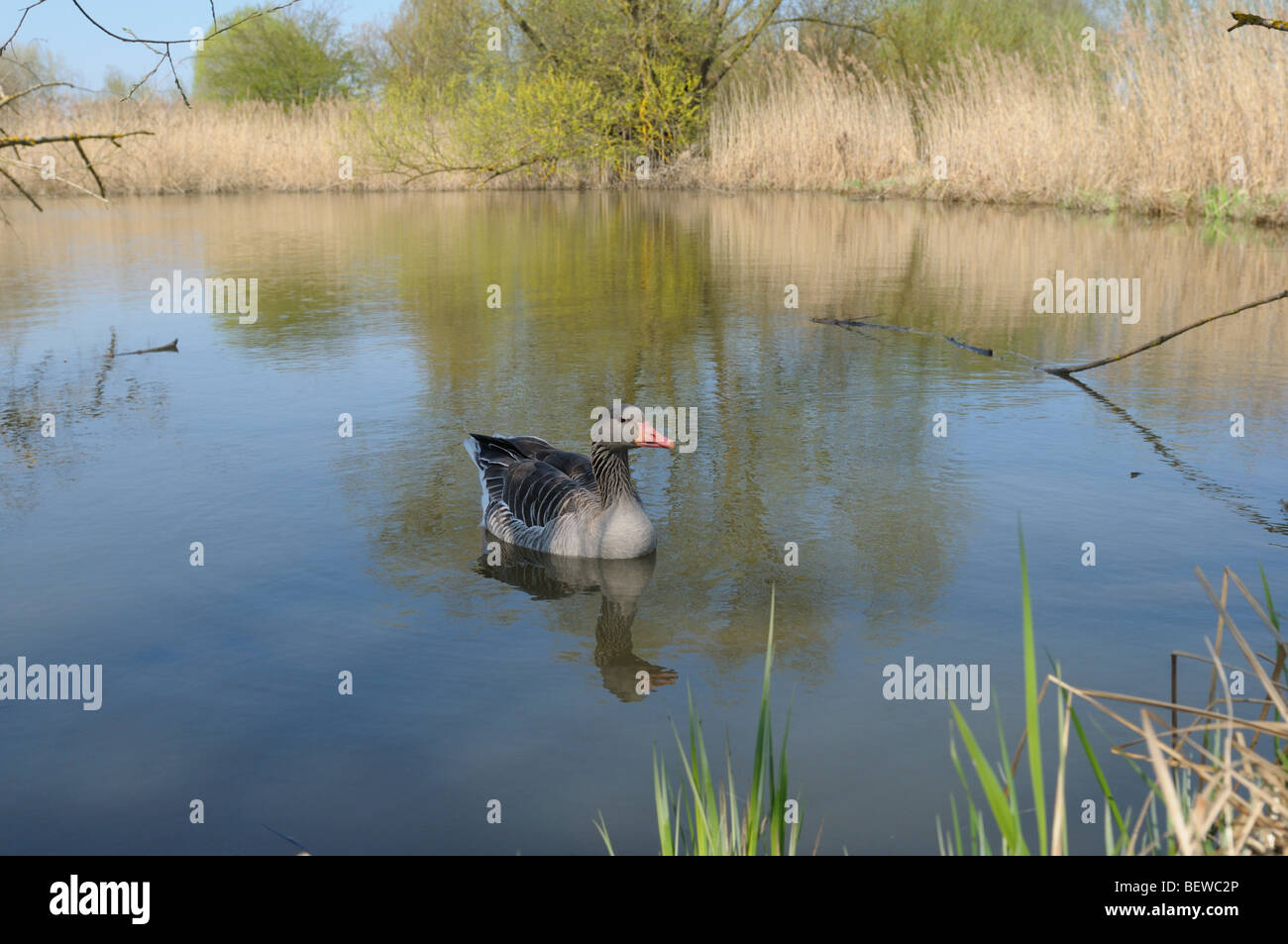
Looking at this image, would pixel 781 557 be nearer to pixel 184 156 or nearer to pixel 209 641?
pixel 209 641

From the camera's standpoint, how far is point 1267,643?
3.87m

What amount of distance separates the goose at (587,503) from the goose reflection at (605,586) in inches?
1.9

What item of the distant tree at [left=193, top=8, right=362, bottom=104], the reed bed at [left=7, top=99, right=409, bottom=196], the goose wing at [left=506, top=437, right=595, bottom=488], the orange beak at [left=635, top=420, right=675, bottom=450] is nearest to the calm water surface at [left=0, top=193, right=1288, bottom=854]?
the goose wing at [left=506, top=437, right=595, bottom=488]

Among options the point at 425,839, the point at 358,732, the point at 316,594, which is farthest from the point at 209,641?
the point at 425,839

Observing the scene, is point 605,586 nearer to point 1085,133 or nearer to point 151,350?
point 151,350

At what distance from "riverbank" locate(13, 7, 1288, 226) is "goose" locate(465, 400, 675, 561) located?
13.4 feet

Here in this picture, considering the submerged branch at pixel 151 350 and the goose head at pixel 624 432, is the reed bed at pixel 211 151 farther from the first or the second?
the goose head at pixel 624 432

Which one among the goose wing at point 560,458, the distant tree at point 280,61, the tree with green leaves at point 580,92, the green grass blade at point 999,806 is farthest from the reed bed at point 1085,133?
the distant tree at point 280,61

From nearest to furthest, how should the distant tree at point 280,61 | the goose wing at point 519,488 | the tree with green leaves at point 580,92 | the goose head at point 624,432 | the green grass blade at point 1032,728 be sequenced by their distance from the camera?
the green grass blade at point 1032,728 < the goose head at point 624,432 < the goose wing at point 519,488 < the tree with green leaves at point 580,92 < the distant tree at point 280,61

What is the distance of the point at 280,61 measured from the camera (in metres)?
44.2

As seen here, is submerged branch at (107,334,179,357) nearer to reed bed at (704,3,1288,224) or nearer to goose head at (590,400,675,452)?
goose head at (590,400,675,452)

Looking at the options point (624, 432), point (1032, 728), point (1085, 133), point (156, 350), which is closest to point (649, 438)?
point (624, 432)

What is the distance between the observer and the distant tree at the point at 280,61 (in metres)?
43.8

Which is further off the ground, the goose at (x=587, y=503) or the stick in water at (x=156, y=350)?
the stick in water at (x=156, y=350)
